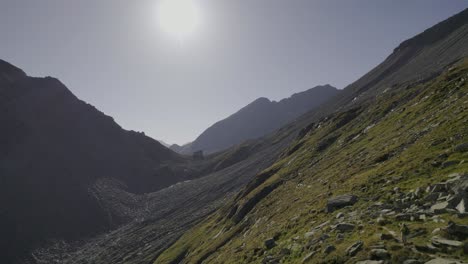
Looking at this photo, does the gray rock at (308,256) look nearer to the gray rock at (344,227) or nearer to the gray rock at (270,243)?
the gray rock at (344,227)

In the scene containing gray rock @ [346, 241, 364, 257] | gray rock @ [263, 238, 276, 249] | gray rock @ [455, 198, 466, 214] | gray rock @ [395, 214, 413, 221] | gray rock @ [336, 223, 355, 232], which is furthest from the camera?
gray rock @ [263, 238, 276, 249]

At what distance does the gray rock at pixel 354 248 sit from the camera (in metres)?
18.0

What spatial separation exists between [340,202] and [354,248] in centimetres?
1037

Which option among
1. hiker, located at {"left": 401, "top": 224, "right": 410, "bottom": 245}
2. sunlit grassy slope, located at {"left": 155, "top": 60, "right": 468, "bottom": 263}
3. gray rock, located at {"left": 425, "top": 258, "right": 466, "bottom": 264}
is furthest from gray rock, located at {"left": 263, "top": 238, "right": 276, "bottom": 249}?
gray rock, located at {"left": 425, "top": 258, "right": 466, "bottom": 264}

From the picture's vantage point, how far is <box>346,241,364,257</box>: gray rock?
18.0 metres

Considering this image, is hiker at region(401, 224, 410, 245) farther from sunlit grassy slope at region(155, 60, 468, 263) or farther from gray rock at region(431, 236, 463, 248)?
gray rock at region(431, 236, 463, 248)

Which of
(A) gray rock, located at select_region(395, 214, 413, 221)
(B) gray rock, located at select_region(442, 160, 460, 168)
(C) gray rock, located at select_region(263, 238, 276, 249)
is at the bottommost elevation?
(C) gray rock, located at select_region(263, 238, 276, 249)

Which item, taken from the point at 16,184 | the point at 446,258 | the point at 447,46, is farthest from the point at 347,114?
the point at 16,184

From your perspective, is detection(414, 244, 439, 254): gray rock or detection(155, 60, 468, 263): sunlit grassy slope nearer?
detection(414, 244, 439, 254): gray rock

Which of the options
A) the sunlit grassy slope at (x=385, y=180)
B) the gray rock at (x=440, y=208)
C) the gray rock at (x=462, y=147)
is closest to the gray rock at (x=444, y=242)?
the sunlit grassy slope at (x=385, y=180)

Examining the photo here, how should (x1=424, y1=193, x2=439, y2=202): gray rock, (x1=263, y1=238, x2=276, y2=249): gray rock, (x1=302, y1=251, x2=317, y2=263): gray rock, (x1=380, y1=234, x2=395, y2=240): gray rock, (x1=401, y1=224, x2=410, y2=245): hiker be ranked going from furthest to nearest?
(x1=263, y1=238, x2=276, y2=249): gray rock
(x1=302, y1=251, x2=317, y2=263): gray rock
(x1=424, y1=193, x2=439, y2=202): gray rock
(x1=380, y1=234, x2=395, y2=240): gray rock
(x1=401, y1=224, x2=410, y2=245): hiker

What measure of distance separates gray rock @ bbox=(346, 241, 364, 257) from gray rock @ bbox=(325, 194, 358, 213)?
9110 mm

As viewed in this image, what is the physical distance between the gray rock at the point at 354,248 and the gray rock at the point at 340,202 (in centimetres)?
911

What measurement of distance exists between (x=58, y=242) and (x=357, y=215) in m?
161
